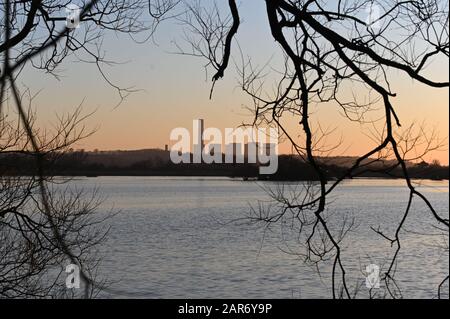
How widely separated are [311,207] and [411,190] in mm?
682

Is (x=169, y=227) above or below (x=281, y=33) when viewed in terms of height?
below

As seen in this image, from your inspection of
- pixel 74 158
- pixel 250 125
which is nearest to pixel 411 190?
pixel 250 125

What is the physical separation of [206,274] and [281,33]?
1777cm
